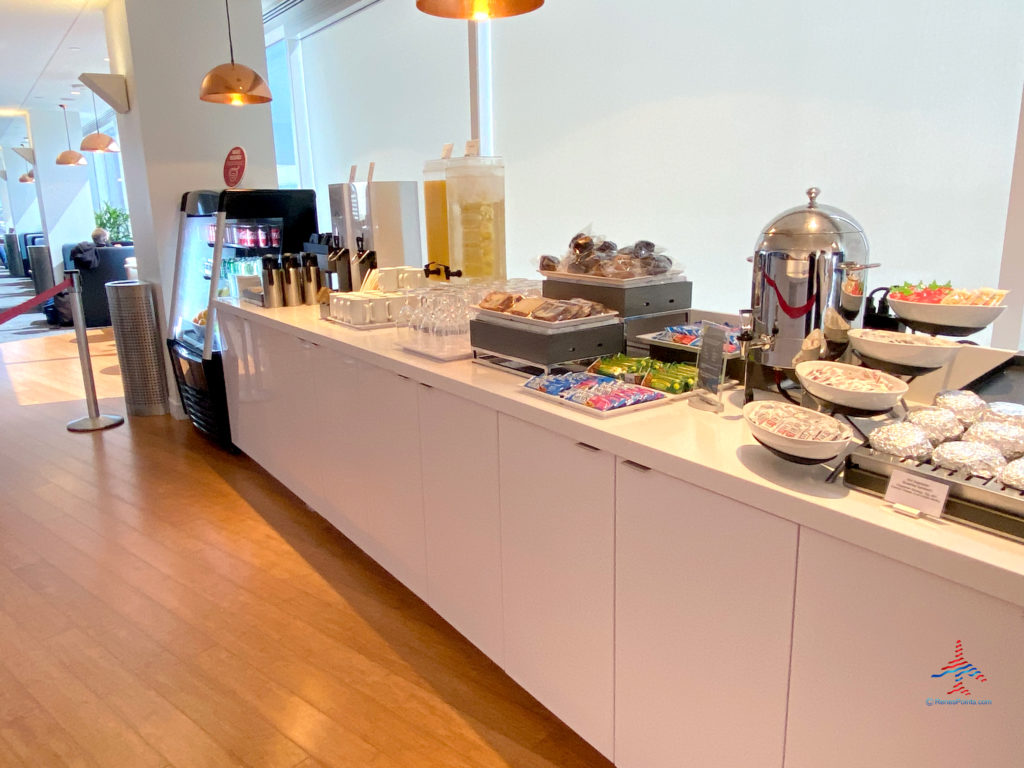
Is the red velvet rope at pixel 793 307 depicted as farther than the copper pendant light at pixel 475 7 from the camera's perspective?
No

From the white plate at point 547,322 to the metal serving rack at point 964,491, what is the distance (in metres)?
0.90

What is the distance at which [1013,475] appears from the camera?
41.9 inches

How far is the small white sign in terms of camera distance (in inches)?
43.0

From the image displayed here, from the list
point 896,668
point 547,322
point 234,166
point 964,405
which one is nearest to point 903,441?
point 964,405

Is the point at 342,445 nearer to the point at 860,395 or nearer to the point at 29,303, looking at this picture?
the point at 860,395

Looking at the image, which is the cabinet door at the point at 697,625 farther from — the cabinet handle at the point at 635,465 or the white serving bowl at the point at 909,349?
the white serving bowl at the point at 909,349

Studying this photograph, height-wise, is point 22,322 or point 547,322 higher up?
point 547,322

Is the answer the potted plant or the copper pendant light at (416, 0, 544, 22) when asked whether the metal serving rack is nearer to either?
the copper pendant light at (416, 0, 544, 22)

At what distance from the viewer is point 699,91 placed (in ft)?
9.65

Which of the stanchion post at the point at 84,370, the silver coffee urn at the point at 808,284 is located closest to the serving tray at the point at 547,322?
the silver coffee urn at the point at 808,284

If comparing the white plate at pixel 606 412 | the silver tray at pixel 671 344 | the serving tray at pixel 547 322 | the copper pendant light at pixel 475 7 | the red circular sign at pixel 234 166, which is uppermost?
the copper pendant light at pixel 475 7

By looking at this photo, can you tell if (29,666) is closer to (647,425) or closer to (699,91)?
(647,425)

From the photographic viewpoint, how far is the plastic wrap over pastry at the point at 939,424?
1238mm

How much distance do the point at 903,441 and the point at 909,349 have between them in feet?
1.05
